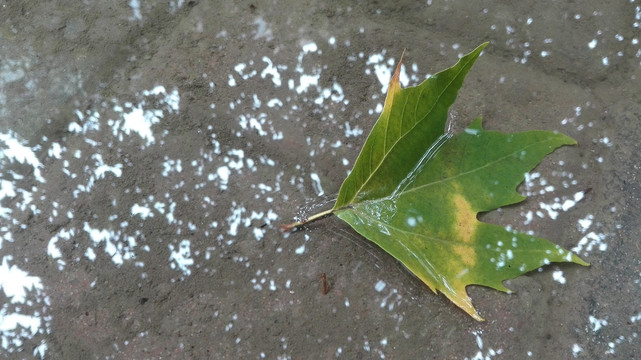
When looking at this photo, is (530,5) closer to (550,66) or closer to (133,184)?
(550,66)

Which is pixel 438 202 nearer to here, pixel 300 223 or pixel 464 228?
pixel 464 228

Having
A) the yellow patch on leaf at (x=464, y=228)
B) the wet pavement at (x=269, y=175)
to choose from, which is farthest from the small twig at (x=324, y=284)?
the yellow patch on leaf at (x=464, y=228)

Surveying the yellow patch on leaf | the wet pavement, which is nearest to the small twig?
the wet pavement

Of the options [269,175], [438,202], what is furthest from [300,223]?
[438,202]

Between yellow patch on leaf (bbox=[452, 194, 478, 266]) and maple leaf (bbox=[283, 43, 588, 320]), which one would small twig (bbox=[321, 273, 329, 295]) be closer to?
maple leaf (bbox=[283, 43, 588, 320])

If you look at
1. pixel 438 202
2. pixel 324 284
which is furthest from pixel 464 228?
pixel 324 284

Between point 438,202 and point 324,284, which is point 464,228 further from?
point 324,284

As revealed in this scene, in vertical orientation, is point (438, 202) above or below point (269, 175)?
below
